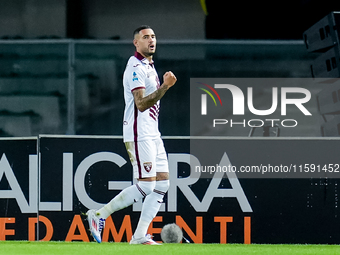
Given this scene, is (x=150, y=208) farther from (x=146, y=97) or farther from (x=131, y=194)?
(x=146, y=97)

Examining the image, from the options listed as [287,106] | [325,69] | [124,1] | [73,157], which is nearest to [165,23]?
[124,1]

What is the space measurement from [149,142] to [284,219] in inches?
59.6

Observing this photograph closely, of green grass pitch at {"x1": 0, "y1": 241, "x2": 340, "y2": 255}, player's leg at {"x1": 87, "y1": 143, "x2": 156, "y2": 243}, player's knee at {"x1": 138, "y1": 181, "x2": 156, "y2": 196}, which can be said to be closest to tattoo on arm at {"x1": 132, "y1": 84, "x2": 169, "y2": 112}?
player's leg at {"x1": 87, "y1": 143, "x2": 156, "y2": 243}

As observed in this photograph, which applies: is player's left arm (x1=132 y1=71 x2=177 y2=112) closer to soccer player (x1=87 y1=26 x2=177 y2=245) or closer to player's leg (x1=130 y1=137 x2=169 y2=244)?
soccer player (x1=87 y1=26 x2=177 y2=245)

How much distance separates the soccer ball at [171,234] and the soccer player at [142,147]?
0.45 metres

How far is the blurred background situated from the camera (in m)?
9.72

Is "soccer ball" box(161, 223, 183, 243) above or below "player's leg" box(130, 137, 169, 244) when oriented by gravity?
below

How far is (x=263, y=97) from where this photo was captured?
31.8 ft

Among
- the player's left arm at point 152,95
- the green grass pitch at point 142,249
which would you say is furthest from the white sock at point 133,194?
the player's left arm at point 152,95

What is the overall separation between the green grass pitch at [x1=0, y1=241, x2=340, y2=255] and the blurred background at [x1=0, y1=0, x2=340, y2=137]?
3857mm
